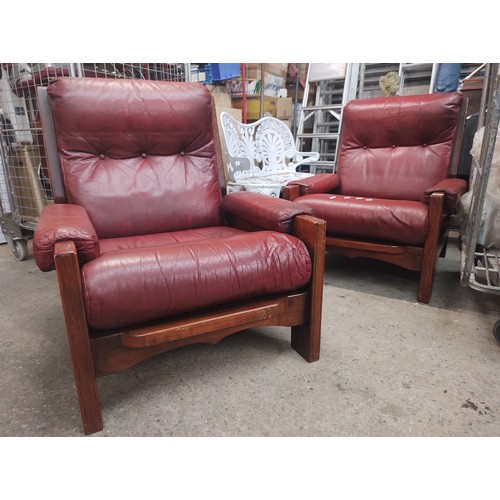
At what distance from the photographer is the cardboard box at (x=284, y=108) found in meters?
3.61

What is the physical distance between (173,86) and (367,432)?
144cm

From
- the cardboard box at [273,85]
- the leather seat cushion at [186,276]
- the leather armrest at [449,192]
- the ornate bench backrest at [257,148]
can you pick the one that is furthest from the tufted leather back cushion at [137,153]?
the cardboard box at [273,85]

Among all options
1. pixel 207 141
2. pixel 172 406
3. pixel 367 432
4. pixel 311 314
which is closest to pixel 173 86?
pixel 207 141

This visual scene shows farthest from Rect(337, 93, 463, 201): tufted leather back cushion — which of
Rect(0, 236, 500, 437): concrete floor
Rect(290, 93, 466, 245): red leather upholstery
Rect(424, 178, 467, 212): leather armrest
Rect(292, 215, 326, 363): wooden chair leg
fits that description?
Rect(292, 215, 326, 363): wooden chair leg

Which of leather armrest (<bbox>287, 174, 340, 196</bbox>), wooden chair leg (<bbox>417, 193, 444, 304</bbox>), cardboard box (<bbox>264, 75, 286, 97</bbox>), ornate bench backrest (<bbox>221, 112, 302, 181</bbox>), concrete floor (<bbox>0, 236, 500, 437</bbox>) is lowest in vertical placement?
concrete floor (<bbox>0, 236, 500, 437</bbox>)

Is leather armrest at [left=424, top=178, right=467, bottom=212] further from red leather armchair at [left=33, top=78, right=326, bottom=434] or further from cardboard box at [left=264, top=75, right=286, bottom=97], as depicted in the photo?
cardboard box at [left=264, top=75, right=286, bottom=97]

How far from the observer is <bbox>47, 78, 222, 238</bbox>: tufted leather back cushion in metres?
1.32

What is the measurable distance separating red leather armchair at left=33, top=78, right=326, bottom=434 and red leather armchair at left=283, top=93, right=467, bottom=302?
616 mm

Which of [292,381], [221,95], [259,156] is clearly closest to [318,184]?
[259,156]

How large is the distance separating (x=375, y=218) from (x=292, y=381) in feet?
3.01

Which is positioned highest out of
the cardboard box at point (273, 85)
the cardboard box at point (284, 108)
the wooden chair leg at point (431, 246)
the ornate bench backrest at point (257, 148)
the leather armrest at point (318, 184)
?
the cardboard box at point (273, 85)

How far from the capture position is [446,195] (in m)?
1.53

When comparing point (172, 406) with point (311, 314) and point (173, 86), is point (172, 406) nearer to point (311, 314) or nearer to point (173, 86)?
point (311, 314)

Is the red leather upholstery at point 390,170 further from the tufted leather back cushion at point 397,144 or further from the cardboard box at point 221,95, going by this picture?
the cardboard box at point 221,95
